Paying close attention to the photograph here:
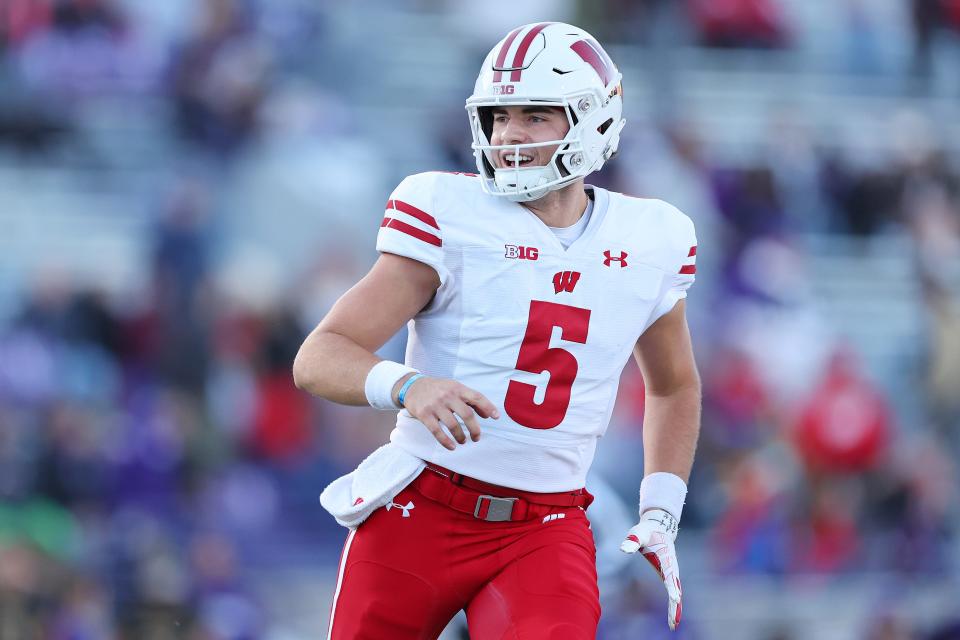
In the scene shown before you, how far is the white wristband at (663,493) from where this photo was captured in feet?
11.7

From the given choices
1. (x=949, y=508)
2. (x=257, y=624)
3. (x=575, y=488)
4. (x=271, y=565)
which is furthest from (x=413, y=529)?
(x=949, y=508)

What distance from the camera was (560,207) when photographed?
341 centimetres

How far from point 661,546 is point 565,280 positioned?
0.68 meters

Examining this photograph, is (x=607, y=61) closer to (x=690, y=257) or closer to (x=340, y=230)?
(x=690, y=257)

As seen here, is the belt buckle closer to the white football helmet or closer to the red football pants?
the red football pants

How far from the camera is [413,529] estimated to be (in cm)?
326

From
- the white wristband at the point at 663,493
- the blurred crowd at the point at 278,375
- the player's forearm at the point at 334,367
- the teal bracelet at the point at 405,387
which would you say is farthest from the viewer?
the blurred crowd at the point at 278,375

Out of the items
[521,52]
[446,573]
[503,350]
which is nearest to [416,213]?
[503,350]

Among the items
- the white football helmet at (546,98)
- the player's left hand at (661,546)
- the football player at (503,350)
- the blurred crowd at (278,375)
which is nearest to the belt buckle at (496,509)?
the football player at (503,350)

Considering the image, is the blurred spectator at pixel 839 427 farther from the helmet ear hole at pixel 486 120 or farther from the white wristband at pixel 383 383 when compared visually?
the white wristband at pixel 383 383

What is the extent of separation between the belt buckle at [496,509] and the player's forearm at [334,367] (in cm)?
39

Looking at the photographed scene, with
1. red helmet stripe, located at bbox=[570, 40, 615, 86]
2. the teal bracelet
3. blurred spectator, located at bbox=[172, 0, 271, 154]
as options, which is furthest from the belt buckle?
blurred spectator, located at bbox=[172, 0, 271, 154]

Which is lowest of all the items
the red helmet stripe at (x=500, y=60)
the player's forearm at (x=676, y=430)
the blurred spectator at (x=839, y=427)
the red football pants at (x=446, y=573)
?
the blurred spectator at (x=839, y=427)

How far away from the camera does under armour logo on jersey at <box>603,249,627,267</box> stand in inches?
131
